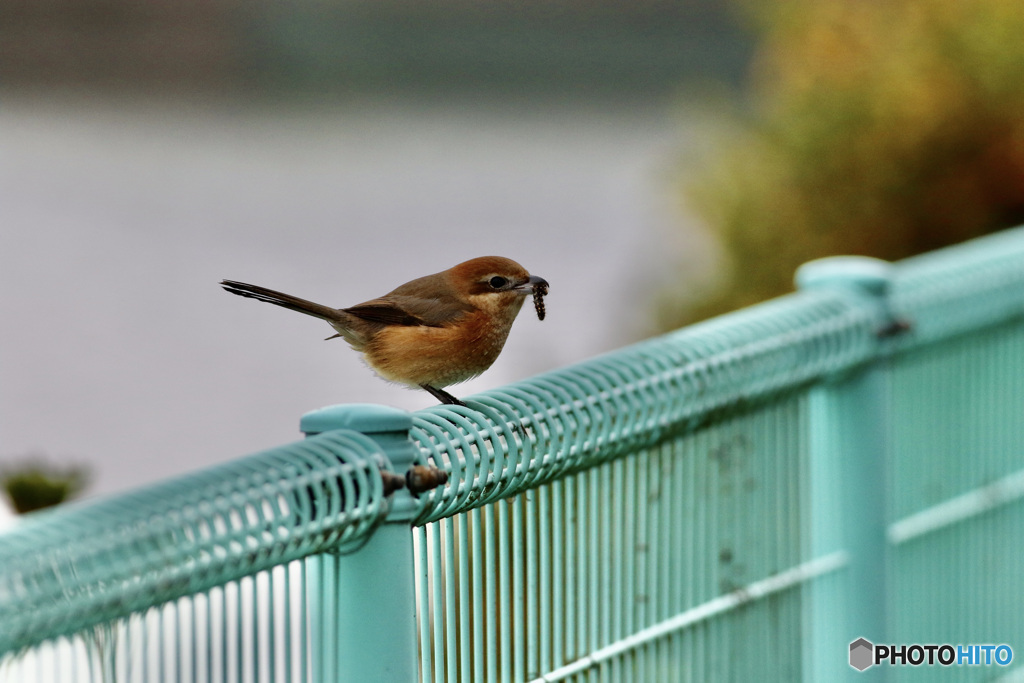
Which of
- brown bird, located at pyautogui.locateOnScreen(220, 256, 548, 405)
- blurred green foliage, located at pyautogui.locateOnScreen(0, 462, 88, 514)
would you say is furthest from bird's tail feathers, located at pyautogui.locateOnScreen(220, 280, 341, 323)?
blurred green foliage, located at pyautogui.locateOnScreen(0, 462, 88, 514)

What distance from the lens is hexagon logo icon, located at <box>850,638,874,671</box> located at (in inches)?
118

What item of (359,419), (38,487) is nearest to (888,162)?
(38,487)

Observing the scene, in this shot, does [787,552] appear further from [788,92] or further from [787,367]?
[788,92]

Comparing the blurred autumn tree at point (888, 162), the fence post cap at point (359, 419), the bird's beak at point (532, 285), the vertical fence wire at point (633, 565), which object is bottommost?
the vertical fence wire at point (633, 565)

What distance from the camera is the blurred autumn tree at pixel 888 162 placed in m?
6.66

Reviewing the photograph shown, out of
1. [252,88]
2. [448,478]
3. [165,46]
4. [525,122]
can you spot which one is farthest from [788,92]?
[165,46]

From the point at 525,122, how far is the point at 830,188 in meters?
13.0

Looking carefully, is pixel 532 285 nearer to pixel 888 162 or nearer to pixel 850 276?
pixel 850 276

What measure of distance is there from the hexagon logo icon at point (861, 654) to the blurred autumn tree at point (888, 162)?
3812mm

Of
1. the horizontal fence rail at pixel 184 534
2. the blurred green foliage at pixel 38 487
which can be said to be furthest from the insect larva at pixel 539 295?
the blurred green foliage at pixel 38 487

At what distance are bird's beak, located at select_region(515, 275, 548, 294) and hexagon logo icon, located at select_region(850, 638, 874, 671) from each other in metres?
1.13

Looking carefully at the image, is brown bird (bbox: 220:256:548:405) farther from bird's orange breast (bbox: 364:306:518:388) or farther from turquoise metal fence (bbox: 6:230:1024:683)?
turquoise metal fence (bbox: 6:230:1024:683)

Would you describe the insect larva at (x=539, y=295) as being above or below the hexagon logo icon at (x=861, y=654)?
above

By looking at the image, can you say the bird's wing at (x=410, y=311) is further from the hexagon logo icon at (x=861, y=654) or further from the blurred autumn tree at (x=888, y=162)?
the blurred autumn tree at (x=888, y=162)
